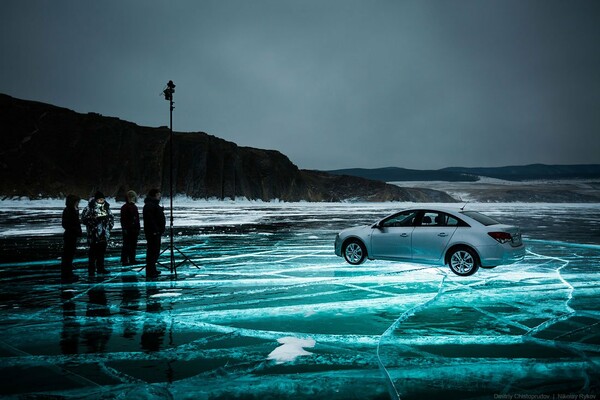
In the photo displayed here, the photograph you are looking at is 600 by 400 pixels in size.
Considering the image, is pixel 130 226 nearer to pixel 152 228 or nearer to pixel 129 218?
pixel 129 218

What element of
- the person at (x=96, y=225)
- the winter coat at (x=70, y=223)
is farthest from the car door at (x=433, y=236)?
the winter coat at (x=70, y=223)

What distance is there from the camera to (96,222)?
10.6 m

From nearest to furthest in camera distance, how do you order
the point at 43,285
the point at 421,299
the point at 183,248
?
the point at 421,299 < the point at 43,285 < the point at 183,248

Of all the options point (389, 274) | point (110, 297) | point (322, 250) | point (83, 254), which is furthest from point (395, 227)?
point (83, 254)

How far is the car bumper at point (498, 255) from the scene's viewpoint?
32.4 feet

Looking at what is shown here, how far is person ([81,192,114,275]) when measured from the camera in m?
10.6

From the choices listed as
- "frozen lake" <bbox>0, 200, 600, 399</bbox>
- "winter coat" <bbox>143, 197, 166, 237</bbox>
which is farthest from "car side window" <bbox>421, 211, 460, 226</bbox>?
"winter coat" <bbox>143, 197, 166, 237</bbox>

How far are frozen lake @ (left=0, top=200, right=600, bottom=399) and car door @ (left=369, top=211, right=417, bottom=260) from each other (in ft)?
1.56

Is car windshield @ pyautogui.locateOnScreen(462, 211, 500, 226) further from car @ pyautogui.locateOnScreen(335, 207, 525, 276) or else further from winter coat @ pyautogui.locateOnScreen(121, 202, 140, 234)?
winter coat @ pyautogui.locateOnScreen(121, 202, 140, 234)

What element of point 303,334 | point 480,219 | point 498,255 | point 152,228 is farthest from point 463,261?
point 152,228

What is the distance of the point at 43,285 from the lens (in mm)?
9734

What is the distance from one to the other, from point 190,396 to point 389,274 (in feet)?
24.5

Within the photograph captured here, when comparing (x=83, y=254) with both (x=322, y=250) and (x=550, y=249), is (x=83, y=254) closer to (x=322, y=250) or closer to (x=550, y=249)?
(x=322, y=250)

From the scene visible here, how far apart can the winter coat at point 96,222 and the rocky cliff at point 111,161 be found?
88.3m
